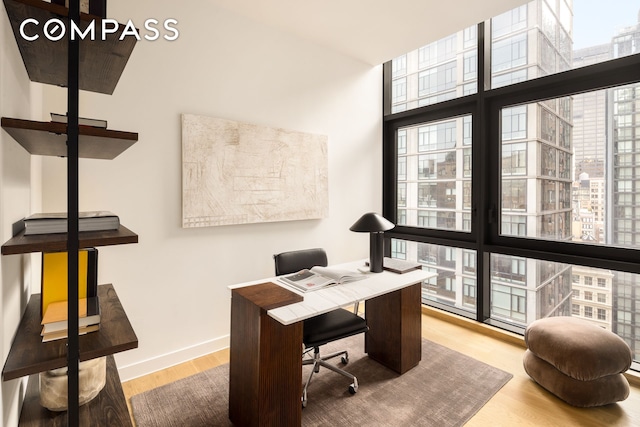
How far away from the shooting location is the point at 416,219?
3834 millimetres

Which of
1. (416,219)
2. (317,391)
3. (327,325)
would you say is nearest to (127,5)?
(327,325)

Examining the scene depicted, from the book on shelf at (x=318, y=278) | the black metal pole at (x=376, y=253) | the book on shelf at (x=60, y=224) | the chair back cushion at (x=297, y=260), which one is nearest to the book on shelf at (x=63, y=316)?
the book on shelf at (x=60, y=224)

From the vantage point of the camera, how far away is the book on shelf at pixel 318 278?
2.07 m

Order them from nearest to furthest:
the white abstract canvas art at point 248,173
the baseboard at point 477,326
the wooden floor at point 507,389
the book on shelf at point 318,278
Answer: the wooden floor at point 507,389 → the book on shelf at point 318,278 → the white abstract canvas art at point 248,173 → the baseboard at point 477,326

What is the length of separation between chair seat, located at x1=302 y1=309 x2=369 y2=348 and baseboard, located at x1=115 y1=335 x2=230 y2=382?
1.04 m

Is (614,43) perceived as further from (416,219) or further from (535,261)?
(416,219)

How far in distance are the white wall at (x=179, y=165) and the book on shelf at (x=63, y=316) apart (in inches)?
45.7

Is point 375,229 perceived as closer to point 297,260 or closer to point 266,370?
point 297,260

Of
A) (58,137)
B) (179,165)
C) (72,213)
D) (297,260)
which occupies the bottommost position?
(297,260)

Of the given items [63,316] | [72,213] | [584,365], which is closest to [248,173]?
[63,316]

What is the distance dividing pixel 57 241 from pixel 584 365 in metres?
2.68

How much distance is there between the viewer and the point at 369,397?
7.02ft

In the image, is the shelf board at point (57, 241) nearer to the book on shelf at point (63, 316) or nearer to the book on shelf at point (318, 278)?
the book on shelf at point (63, 316)

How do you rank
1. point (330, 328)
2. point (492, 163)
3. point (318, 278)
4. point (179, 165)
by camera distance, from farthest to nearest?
point (492, 163) → point (179, 165) → point (318, 278) → point (330, 328)
